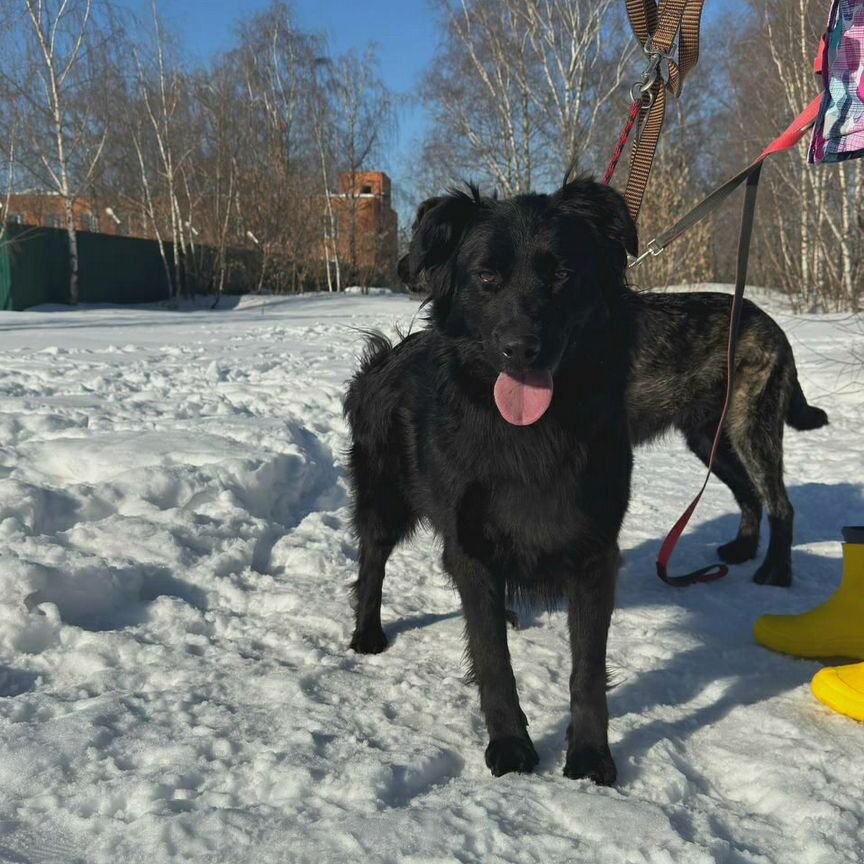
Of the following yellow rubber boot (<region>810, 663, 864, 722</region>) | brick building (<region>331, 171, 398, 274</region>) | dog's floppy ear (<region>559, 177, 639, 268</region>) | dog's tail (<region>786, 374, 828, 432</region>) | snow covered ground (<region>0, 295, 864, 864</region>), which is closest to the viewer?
snow covered ground (<region>0, 295, 864, 864</region>)

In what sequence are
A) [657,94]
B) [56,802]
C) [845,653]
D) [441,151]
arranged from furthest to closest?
1. [441,151]
2. [657,94]
3. [845,653]
4. [56,802]

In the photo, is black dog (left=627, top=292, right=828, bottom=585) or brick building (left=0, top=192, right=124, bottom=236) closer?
black dog (left=627, top=292, right=828, bottom=585)

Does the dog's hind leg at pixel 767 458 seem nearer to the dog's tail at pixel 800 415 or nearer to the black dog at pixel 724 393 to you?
the black dog at pixel 724 393

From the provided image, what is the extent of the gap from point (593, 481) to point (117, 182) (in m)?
30.0

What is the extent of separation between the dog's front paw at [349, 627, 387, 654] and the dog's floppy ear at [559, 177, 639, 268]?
1438mm

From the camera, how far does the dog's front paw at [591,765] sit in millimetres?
1846

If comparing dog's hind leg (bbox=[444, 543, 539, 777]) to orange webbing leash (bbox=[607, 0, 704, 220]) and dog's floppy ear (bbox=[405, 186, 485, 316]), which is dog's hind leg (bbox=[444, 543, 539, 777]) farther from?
Answer: orange webbing leash (bbox=[607, 0, 704, 220])

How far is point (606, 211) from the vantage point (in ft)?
7.48

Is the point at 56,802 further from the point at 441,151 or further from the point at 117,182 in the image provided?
the point at 117,182

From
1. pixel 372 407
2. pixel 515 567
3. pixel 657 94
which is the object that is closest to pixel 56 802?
pixel 515 567

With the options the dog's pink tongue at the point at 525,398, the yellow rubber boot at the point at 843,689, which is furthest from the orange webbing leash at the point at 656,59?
the yellow rubber boot at the point at 843,689

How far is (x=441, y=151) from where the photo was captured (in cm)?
2478

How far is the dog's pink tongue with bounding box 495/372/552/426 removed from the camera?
2.03 metres

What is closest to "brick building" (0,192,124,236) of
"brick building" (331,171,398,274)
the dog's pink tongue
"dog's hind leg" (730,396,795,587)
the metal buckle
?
"brick building" (331,171,398,274)
